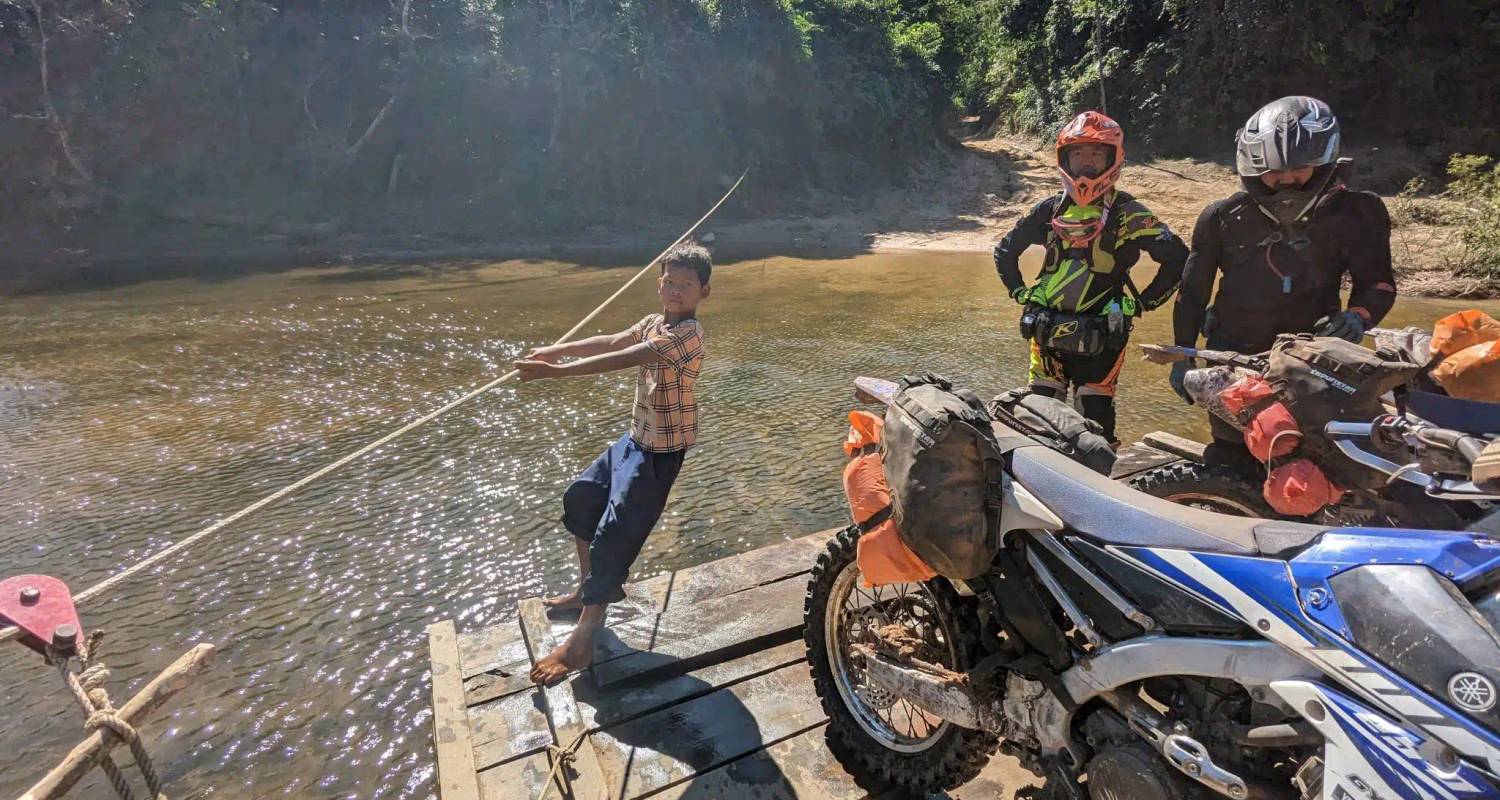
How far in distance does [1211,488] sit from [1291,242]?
3.29 feet

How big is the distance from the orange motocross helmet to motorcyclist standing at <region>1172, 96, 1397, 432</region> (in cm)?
40

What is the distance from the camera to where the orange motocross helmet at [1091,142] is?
10.8ft

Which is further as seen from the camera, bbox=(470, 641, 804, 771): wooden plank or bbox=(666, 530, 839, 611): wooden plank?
bbox=(666, 530, 839, 611): wooden plank

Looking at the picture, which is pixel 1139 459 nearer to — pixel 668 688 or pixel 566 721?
pixel 668 688

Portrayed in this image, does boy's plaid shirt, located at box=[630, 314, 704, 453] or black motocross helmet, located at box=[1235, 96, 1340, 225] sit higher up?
black motocross helmet, located at box=[1235, 96, 1340, 225]

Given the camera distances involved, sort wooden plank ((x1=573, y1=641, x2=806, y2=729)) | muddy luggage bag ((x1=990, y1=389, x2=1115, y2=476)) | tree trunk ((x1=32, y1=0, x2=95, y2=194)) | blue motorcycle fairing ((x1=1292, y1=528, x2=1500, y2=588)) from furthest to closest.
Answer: tree trunk ((x1=32, y1=0, x2=95, y2=194))
wooden plank ((x1=573, y1=641, x2=806, y2=729))
muddy luggage bag ((x1=990, y1=389, x2=1115, y2=476))
blue motorcycle fairing ((x1=1292, y1=528, x2=1500, y2=588))

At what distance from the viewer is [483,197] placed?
2217cm

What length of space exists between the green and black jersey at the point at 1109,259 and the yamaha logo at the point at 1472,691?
2295 millimetres

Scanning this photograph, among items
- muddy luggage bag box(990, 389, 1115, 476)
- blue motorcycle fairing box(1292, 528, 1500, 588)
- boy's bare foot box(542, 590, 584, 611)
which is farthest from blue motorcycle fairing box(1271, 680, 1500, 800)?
boy's bare foot box(542, 590, 584, 611)

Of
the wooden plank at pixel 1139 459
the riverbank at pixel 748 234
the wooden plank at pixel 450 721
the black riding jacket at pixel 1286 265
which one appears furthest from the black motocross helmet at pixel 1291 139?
the riverbank at pixel 748 234

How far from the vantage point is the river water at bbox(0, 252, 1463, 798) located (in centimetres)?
318

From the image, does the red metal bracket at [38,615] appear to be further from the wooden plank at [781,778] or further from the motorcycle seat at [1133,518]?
the motorcycle seat at [1133,518]

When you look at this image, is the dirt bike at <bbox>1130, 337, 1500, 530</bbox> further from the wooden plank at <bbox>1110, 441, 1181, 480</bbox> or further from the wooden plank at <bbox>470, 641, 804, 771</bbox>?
the wooden plank at <bbox>470, 641, 804, 771</bbox>

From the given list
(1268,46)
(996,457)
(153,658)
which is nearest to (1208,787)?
(996,457)
